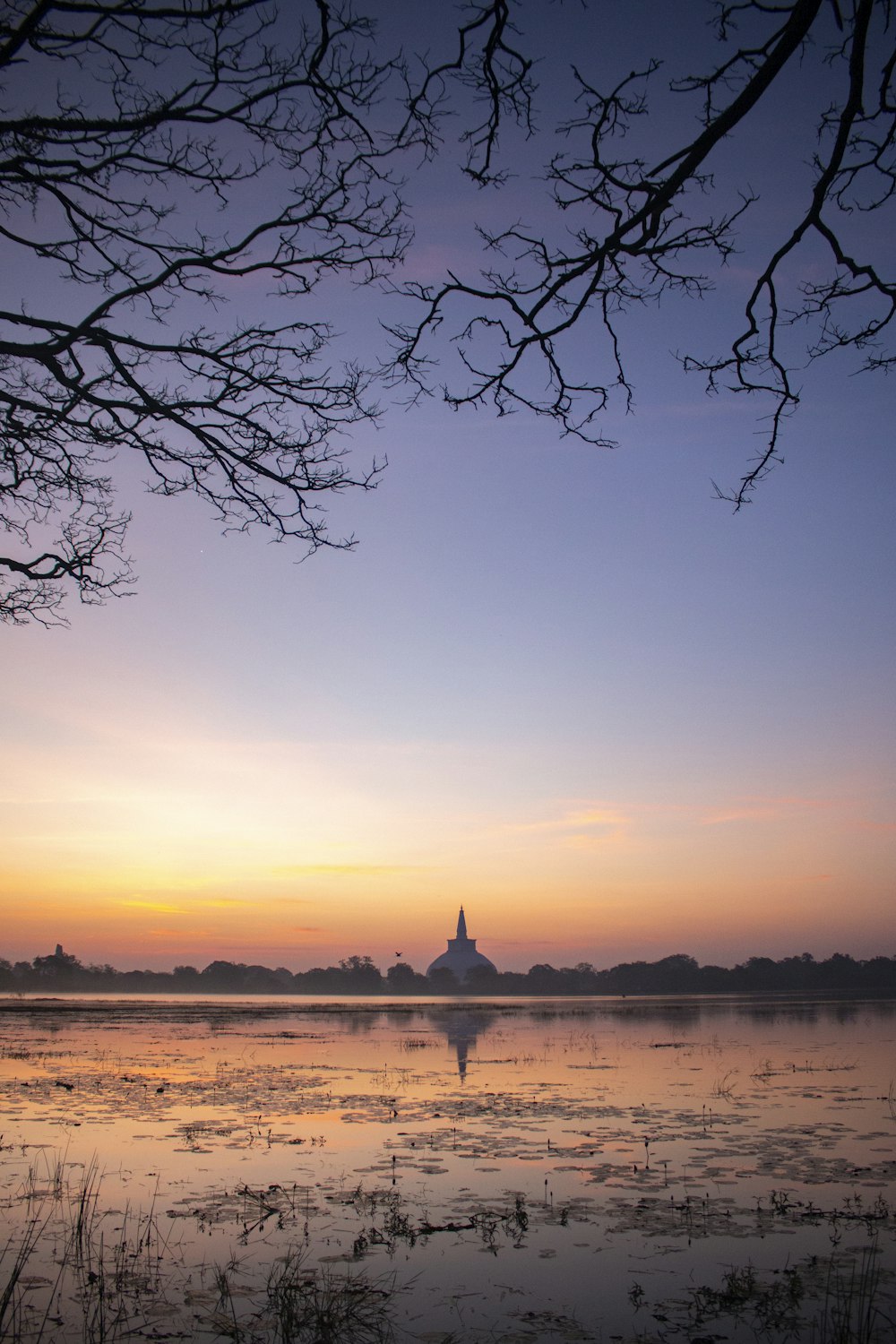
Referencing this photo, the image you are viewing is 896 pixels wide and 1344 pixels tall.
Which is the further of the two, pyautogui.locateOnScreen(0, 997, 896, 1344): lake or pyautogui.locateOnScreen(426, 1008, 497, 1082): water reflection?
pyautogui.locateOnScreen(426, 1008, 497, 1082): water reflection

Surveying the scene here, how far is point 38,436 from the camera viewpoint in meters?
6.63

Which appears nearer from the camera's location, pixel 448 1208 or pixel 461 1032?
pixel 448 1208

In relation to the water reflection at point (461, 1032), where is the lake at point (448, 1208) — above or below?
above

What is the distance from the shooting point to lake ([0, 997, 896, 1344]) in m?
5.93

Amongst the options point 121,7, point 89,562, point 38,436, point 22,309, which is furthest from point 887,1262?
point 121,7

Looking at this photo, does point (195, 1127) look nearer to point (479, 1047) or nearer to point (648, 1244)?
point (648, 1244)

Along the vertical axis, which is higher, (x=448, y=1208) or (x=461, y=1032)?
(x=448, y=1208)

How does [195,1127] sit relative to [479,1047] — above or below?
above

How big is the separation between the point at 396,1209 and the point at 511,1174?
1982 millimetres

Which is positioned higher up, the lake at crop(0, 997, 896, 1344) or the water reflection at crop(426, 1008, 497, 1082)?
the lake at crop(0, 997, 896, 1344)

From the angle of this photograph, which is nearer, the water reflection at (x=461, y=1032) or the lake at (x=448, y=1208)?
the lake at (x=448, y=1208)

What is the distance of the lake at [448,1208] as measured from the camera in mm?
5926

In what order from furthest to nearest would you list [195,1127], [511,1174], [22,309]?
[195,1127] → [511,1174] → [22,309]

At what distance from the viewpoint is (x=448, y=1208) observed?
27.9 ft
